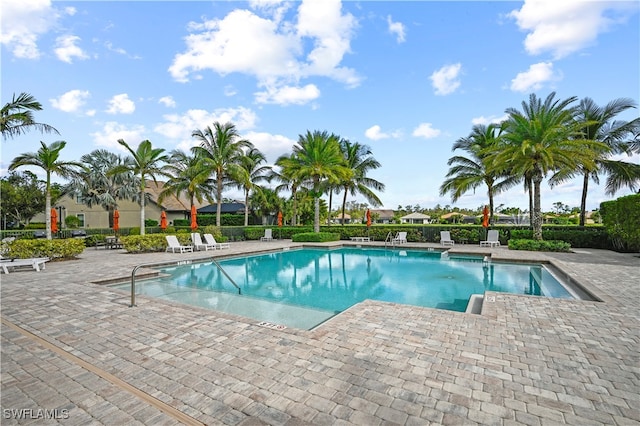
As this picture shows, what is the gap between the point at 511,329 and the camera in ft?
15.1

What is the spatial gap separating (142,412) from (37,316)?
4.24m

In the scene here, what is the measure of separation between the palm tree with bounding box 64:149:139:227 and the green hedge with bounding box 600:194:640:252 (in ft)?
108

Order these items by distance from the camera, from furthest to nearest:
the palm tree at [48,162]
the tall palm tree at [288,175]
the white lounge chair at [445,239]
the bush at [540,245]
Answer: the tall palm tree at [288,175], the white lounge chair at [445,239], the palm tree at [48,162], the bush at [540,245]

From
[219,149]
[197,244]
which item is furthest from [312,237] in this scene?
[219,149]

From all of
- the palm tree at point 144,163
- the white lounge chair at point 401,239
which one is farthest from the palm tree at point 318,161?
the palm tree at point 144,163

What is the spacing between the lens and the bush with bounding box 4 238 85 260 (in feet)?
37.9

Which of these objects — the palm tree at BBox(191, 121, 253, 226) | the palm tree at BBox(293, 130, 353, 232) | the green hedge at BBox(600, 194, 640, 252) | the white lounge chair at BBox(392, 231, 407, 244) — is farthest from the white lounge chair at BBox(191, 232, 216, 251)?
the green hedge at BBox(600, 194, 640, 252)

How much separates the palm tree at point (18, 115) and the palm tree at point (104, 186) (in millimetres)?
14742

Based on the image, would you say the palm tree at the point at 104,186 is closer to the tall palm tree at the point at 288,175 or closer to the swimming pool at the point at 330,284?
the tall palm tree at the point at 288,175

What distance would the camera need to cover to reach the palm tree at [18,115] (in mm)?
12617

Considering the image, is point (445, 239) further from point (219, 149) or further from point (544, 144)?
point (219, 149)

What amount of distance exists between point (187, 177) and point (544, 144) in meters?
23.5

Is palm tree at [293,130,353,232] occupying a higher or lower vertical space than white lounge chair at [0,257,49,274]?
higher

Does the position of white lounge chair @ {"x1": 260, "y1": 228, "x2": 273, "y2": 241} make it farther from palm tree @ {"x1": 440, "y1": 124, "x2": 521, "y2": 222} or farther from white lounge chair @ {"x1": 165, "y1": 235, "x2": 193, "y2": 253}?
palm tree @ {"x1": 440, "y1": 124, "x2": 521, "y2": 222}
